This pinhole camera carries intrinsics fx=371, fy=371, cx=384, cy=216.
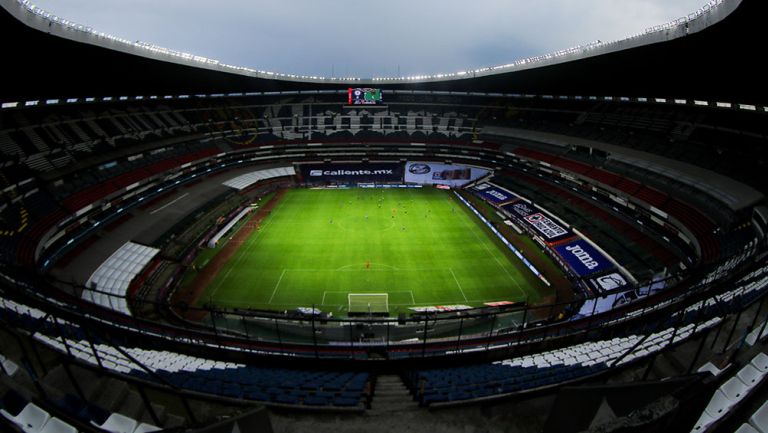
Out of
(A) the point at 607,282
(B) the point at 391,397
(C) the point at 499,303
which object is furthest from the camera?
(A) the point at 607,282

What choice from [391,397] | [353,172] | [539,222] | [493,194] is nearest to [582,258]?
[539,222]

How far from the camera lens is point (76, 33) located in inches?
890

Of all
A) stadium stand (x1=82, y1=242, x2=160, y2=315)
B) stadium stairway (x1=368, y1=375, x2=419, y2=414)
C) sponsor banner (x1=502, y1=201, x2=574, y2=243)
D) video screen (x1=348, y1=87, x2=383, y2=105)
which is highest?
video screen (x1=348, y1=87, x2=383, y2=105)

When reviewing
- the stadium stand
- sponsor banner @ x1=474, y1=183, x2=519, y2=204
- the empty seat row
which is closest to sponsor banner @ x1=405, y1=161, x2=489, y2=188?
sponsor banner @ x1=474, y1=183, x2=519, y2=204

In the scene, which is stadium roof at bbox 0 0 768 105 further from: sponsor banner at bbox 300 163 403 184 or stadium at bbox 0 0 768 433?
sponsor banner at bbox 300 163 403 184

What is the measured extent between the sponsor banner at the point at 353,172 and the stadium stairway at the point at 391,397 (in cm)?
4371

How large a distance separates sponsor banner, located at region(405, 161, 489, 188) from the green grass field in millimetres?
10111

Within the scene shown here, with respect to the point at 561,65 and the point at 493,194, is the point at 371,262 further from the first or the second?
the point at 561,65

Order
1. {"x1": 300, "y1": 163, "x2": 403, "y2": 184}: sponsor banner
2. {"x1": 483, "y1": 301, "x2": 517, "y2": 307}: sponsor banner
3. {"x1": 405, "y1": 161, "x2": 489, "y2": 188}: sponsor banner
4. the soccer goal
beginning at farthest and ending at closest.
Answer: {"x1": 300, "y1": 163, "x2": 403, "y2": 184}: sponsor banner, {"x1": 405, "y1": 161, "x2": 489, "y2": 188}: sponsor banner, the soccer goal, {"x1": 483, "y1": 301, "x2": 517, "y2": 307}: sponsor banner

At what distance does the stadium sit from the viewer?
8164 mm

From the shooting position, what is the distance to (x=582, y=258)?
96.7 ft

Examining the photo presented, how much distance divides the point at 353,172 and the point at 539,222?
1138 inches

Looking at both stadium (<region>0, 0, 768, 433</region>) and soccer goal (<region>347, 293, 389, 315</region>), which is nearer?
stadium (<region>0, 0, 768, 433</region>)

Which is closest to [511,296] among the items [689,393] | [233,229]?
[689,393]
